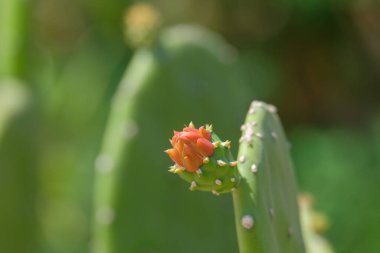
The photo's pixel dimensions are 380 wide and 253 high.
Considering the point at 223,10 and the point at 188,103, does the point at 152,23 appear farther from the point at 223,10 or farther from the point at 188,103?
the point at 223,10

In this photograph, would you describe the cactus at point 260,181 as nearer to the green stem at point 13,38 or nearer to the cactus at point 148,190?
the cactus at point 148,190

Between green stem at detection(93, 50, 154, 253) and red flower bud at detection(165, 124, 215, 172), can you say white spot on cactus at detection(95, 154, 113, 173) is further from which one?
red flower bud at detection(165, 124, 215, 172)

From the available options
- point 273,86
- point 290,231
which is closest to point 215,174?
point 290,231

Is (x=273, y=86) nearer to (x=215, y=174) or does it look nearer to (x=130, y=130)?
(x=130, y=130)

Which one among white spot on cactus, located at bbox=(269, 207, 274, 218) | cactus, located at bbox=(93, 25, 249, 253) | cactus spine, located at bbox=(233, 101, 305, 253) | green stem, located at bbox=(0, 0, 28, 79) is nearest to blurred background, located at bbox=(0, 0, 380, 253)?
green stem, located at bbox=(0, 0, 28, 79)

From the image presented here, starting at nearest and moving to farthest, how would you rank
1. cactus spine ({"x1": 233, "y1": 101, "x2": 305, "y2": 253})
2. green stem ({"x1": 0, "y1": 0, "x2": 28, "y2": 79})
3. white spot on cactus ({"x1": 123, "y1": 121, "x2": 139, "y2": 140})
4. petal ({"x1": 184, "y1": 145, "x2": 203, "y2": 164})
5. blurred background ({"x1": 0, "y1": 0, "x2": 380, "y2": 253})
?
1. petal ({"x1": 184, "y1": 145, "x2": 203, "y2": 164})
2. cactus spine ({"x1": 233, "y1": 101, "x2": 305, "y2": 253})
3. white spot on cactus ({"x1": 123, "y1": 121, "x2": 139, "y2": 140})
4. green stem ({"x1": 0, "y1": 0, "x2": 28, "y2": 79})
5. blurred background ({"x1": 0, "y1": 0, "x2": 380, "y2": 253})

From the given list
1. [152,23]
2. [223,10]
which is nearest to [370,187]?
[223,10]

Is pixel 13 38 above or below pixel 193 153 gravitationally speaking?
above
